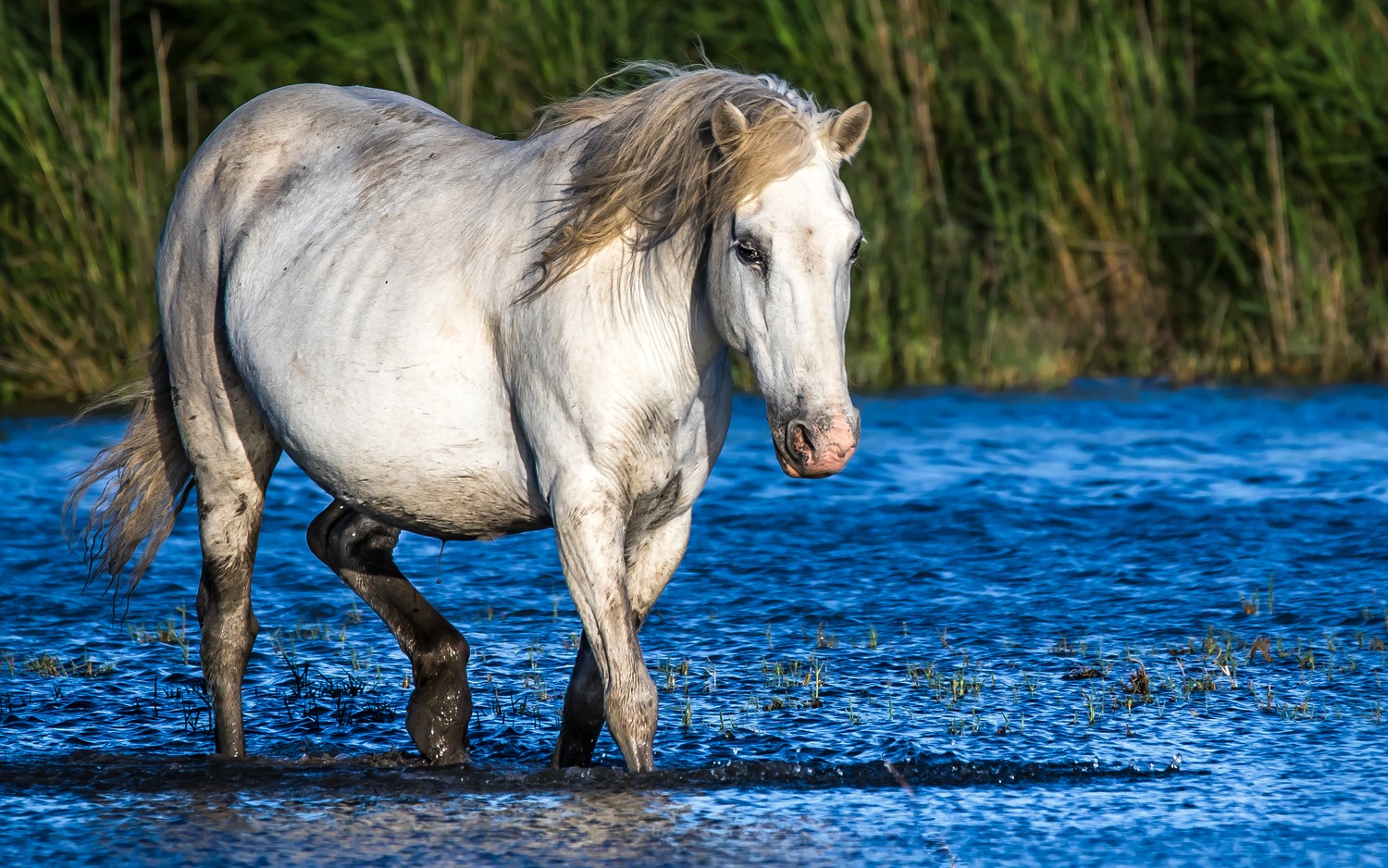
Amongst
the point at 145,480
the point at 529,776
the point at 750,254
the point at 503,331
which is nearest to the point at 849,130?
the point at 750,254

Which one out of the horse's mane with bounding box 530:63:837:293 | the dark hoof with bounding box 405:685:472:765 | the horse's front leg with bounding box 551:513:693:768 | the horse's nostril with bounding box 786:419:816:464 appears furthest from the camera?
the dark hoof with bounding box 405:685:472:765

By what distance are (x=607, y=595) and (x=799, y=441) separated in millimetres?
573

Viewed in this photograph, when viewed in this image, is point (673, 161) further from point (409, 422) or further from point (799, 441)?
point (409, 422)

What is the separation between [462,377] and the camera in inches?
158

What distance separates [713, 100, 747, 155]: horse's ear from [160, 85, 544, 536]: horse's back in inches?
23.7

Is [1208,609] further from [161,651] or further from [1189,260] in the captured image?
[1189,260]

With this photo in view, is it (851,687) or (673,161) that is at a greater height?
(673,161)

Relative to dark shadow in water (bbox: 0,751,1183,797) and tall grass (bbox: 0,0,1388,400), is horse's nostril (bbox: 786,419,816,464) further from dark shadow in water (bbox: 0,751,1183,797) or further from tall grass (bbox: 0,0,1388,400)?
tall grass (bbox: 0,0,1388,400)

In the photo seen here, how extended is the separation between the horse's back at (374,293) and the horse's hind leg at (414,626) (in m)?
0.42

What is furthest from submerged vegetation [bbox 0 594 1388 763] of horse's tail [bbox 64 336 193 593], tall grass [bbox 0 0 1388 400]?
tall grass [bbox 0 0 1388 400]

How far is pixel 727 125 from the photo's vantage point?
358cm

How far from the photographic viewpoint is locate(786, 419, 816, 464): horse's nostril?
341cm

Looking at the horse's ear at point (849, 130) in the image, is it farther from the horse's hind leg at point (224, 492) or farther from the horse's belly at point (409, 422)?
the horse's hind leg at point (224, 492)

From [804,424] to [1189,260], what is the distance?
6827 mm
